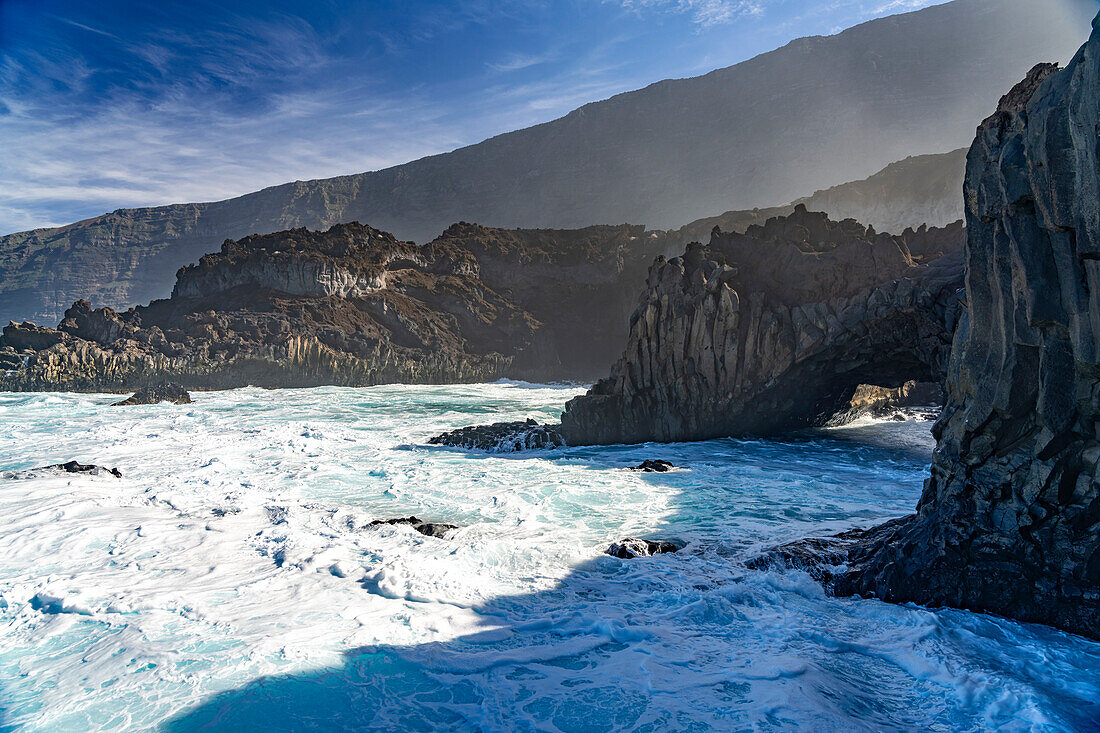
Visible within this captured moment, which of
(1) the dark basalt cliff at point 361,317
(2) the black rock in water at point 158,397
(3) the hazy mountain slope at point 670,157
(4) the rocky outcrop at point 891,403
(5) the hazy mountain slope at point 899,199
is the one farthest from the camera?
(3) the hazy mountain slope at point 670,157

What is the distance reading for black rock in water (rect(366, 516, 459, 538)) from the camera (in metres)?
10.0

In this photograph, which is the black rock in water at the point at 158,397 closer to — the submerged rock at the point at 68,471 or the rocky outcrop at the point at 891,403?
the submerged rock at the point at 68,471

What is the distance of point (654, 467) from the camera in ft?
52.5

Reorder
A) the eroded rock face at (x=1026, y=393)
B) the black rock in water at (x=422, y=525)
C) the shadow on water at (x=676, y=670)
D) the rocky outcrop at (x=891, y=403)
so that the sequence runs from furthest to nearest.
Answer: the rocky outcrop at (x=891, y=403) < the black rock in water at (x=422, y=525) < the eroded rock face at (x=1026, y=393) < the shadow on water at (x=676, y=670)

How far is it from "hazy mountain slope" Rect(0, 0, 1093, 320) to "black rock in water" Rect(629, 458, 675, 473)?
97173mm

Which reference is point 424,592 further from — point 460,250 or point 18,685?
point 460,250

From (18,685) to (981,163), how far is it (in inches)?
456

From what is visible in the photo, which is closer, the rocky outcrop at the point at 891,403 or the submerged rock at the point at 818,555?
the submerged rock at the point at 818,555

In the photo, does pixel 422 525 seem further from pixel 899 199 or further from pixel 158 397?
pixel 899 199

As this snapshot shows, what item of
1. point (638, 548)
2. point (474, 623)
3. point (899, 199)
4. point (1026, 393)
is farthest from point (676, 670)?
point (899, 199)

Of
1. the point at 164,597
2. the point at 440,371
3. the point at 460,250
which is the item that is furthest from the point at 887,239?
the point at 460,250

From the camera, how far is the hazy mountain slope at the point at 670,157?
95500 millimetres

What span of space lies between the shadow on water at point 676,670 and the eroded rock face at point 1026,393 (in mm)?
519

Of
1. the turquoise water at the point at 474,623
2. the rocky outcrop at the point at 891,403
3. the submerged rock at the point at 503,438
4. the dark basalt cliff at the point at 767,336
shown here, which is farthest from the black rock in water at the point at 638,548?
the rocky outcrop at the point at 891,403
